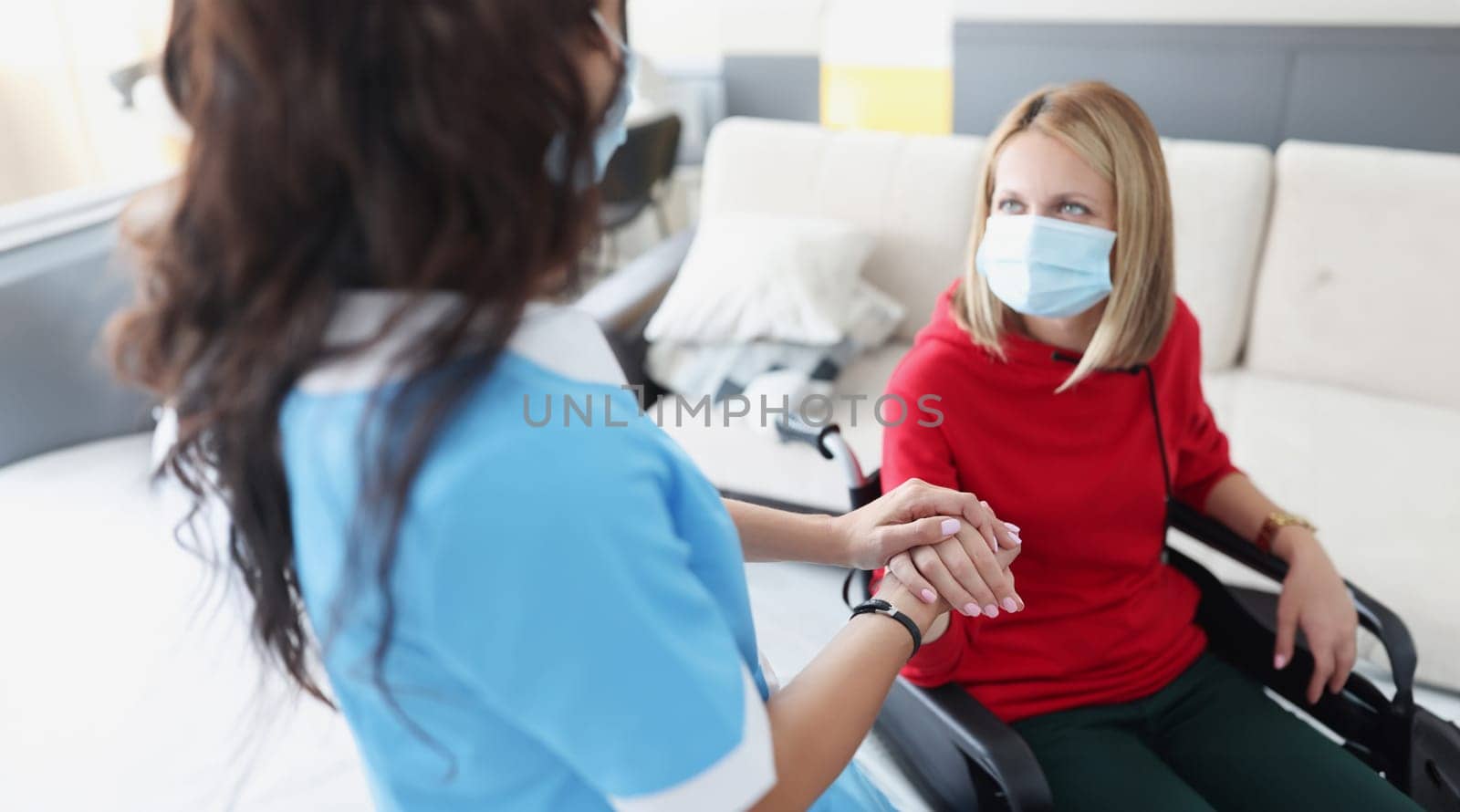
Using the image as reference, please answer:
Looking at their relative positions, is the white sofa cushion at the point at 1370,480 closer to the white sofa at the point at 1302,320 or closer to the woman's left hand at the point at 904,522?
the white sofa at the point at 1302,320

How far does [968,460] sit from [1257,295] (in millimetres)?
1263

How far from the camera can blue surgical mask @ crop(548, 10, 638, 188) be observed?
55 cm

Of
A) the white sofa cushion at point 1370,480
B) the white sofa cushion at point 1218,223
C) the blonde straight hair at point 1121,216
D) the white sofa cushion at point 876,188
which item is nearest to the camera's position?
the blonde straight hair at point 1121,216

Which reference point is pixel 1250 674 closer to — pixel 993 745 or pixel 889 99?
pixel 993 745

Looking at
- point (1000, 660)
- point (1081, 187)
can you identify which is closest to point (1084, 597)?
point (1000, 660)

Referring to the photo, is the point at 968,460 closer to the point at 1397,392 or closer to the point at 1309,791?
the point at 1309,791

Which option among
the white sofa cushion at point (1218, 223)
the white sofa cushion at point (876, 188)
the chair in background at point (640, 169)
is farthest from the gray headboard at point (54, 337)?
the white sofa cushion at point (1218, 223)

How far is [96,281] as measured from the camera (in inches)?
80.4

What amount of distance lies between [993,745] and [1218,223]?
1.48 m

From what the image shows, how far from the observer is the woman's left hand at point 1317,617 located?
114cm

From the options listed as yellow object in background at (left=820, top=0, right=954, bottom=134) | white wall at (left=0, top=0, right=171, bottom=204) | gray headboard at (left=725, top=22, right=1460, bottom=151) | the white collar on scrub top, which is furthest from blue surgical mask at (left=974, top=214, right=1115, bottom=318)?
white wall at (left=0, top=0, right=171, bottom=204)

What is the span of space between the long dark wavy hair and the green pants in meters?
0.83

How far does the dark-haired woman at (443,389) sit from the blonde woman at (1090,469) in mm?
622

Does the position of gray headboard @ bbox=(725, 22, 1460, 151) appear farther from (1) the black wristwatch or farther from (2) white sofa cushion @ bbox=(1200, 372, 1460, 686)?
(1) the black wristwatch
